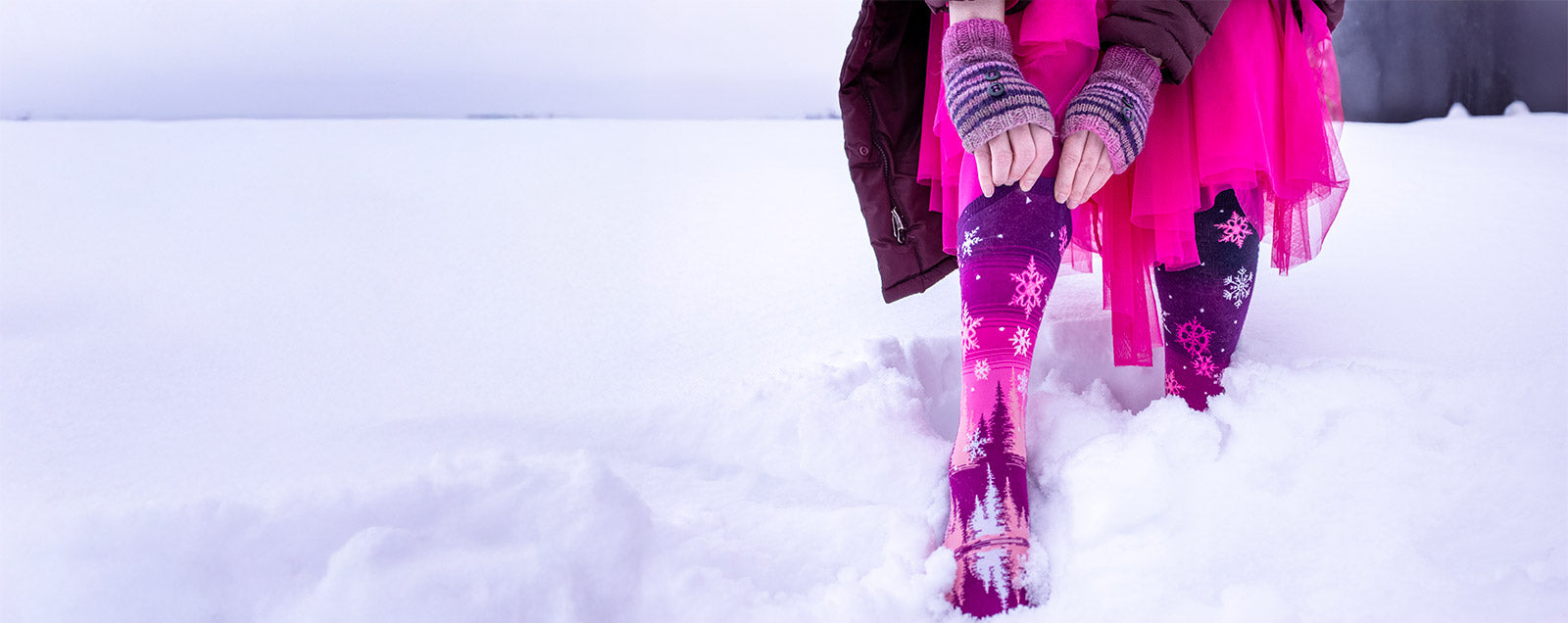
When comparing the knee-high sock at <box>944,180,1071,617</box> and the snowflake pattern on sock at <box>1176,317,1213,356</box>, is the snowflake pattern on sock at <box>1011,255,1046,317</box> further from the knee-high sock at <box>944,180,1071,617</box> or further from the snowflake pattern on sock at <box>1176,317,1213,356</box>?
the snowflake pattern on sock at <box>1176,317,1213,356</box>

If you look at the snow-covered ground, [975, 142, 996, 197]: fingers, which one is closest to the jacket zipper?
the snow-covered ground

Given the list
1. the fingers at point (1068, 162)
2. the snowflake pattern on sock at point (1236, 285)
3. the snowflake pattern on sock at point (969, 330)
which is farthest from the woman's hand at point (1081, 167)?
the snowflake pattern on sock at point (1236, 285)

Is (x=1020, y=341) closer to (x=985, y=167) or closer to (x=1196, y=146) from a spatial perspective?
(x=985, y=167)

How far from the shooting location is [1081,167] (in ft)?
2.09

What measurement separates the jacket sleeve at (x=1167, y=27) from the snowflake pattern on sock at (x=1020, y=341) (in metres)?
0.23

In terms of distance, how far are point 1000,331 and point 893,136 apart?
1.00ft

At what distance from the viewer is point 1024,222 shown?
654 mm

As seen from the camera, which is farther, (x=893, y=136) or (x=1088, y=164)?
(x=893, y=136)

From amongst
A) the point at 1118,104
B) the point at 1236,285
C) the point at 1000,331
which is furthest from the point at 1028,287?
the point at 1236,285

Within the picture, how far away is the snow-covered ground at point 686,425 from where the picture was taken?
534mm

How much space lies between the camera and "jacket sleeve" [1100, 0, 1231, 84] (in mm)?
656

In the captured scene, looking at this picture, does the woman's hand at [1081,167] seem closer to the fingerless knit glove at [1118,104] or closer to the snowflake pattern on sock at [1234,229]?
→ the fingerless knit glove at [1118,104]

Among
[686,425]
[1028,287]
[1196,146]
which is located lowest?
[686,425]

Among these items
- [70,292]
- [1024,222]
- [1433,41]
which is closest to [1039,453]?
[1024,222]
